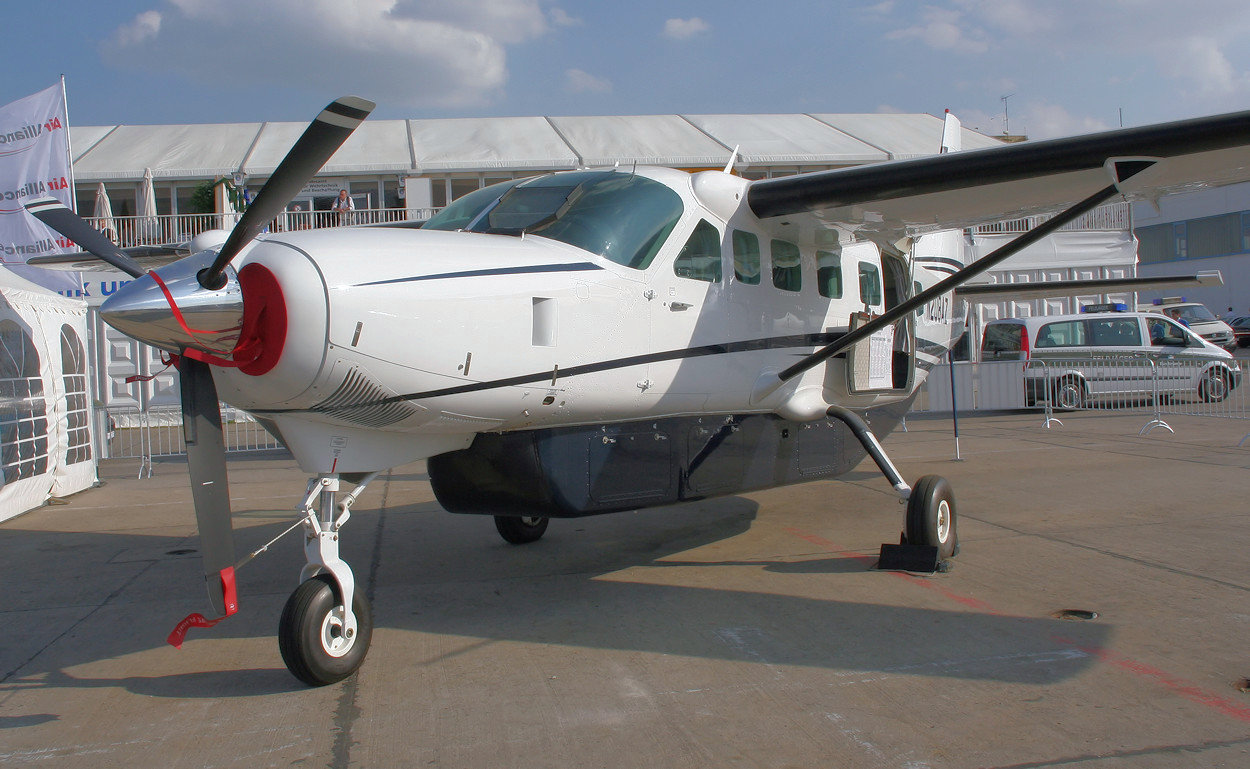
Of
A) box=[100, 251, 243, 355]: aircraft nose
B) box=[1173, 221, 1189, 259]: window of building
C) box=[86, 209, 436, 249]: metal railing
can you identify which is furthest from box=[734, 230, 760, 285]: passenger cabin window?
box=[1173, 221, 1189, 259]: window of building

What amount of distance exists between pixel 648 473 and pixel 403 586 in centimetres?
196

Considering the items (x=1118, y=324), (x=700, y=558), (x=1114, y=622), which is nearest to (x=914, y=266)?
(x=700, y=558)

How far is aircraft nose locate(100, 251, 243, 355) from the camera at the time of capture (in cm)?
331

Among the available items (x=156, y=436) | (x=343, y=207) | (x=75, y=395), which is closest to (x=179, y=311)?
(x=75, y=395)

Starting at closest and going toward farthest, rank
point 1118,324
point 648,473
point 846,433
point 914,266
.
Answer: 1. point 648,473
2. point 846,433
3. point 914,266
4. point 1118,324

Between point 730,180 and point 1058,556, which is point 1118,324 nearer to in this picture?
point 1058,556

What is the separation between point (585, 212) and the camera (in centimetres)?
495

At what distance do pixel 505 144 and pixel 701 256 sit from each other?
1978 centimetres

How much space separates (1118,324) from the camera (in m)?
17.4

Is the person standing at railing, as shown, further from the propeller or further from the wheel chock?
the wheel chock

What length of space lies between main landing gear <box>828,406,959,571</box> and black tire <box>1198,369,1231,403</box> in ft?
42.7

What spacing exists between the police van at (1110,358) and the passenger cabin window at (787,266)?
1131cm

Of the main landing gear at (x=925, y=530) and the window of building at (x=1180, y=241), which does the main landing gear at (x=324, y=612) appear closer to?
the main landing gear at (x=925, y=530)

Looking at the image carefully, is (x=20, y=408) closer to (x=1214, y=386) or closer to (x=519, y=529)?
(x=519, y=529)
